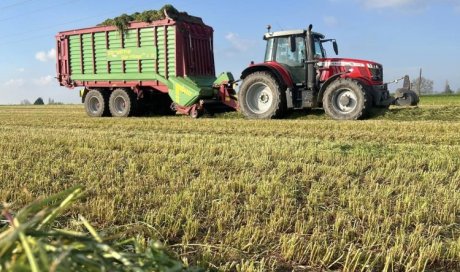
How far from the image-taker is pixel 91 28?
14.2 metres

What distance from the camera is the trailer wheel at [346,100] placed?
10.1m

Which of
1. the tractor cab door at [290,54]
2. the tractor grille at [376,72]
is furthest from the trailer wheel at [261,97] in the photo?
the tractor grille at [376,72]

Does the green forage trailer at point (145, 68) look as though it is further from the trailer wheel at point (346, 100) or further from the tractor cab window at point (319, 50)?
the trailer wheel at point (346, 100)

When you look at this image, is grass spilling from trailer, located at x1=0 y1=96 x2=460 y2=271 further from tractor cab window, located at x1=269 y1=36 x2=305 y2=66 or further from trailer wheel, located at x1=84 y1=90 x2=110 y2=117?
trailer wheel, located at x1=84 y1=90 x2=110 y2=117

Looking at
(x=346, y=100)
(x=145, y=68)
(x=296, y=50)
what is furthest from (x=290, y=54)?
(x=145, y=68)

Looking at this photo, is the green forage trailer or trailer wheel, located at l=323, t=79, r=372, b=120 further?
the green forage trailer

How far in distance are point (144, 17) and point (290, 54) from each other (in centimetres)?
448

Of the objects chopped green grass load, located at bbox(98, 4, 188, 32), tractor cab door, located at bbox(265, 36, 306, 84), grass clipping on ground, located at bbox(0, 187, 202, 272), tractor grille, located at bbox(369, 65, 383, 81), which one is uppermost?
chopped green grass load, located at bbox(98, 4, 188, 32)

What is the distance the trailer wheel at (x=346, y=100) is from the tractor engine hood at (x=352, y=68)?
0.32 metres

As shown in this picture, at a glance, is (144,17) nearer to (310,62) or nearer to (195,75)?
(195,75)

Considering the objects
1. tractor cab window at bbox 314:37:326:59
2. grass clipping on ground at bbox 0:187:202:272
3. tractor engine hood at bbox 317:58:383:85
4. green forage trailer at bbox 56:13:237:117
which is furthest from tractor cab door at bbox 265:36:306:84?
grass clipping on ground at bbox 0:187:202:272

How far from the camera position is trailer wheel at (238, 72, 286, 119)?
11.0 m

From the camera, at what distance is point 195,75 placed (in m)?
13.1

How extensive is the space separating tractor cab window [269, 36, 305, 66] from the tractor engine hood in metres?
0.48
